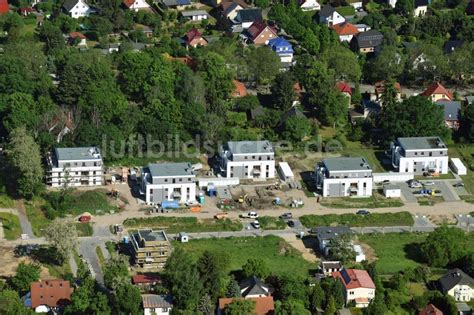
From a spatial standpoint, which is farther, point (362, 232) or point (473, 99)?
point (473, 99)

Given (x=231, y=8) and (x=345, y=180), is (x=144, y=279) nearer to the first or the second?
(x=345, y=180)

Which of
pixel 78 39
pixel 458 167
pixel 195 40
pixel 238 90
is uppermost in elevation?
pixel 78 39

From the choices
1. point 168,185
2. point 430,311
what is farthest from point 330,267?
point 168,185

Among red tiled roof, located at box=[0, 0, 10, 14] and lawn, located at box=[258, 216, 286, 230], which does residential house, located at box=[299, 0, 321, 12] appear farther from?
lawn, located at box=[258, 216, 286, 230]

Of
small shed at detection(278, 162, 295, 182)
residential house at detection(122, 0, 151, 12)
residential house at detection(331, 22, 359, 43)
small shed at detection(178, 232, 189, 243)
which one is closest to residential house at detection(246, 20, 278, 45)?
residential house at detection(331, 22, 359, 43)

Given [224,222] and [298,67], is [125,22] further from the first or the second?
[224,222]

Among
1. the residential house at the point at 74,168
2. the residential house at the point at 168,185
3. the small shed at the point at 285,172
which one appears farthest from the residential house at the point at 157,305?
the small shed at the point at 285,172

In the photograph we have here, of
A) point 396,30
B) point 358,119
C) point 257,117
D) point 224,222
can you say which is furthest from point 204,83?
point 396,30
